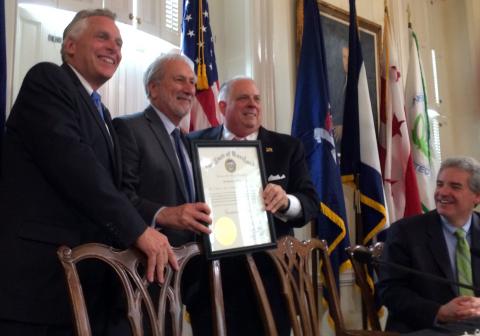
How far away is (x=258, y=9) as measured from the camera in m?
3.64

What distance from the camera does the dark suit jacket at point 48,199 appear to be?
141 cm

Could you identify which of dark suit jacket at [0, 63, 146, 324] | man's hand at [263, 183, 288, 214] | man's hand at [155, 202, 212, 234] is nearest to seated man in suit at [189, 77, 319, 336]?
man's hand at [263, 183, 288, 214]

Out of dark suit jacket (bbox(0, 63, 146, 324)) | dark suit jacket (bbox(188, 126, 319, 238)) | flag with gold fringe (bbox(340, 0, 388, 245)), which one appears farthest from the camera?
flag with gold fringe (bbox(340, 0, 388, 245))

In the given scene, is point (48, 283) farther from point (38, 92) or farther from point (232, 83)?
point (232, 83)

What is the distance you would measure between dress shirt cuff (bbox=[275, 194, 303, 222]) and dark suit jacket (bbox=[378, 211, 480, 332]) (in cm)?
61

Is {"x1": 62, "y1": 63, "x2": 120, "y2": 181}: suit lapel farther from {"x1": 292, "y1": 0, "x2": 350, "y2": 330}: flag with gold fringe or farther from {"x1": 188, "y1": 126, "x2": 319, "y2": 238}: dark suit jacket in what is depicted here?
{"x1": 292, "y1": 0, "x2": 350, "y2": 330}: flag with gold fringe

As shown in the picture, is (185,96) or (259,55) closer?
(185,96)

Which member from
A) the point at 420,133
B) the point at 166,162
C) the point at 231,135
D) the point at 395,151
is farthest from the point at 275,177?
the point at 420,133

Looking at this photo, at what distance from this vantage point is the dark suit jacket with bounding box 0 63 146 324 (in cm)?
141

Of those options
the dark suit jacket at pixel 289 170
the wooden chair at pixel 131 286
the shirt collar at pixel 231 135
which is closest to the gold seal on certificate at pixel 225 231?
the wooden chair at pixel 131 286

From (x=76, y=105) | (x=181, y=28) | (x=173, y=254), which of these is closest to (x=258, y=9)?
(x=181, y=28)

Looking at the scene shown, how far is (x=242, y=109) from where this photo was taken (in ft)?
7.63

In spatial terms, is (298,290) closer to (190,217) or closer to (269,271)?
(269,271)

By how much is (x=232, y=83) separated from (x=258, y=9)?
1415 millimetres
